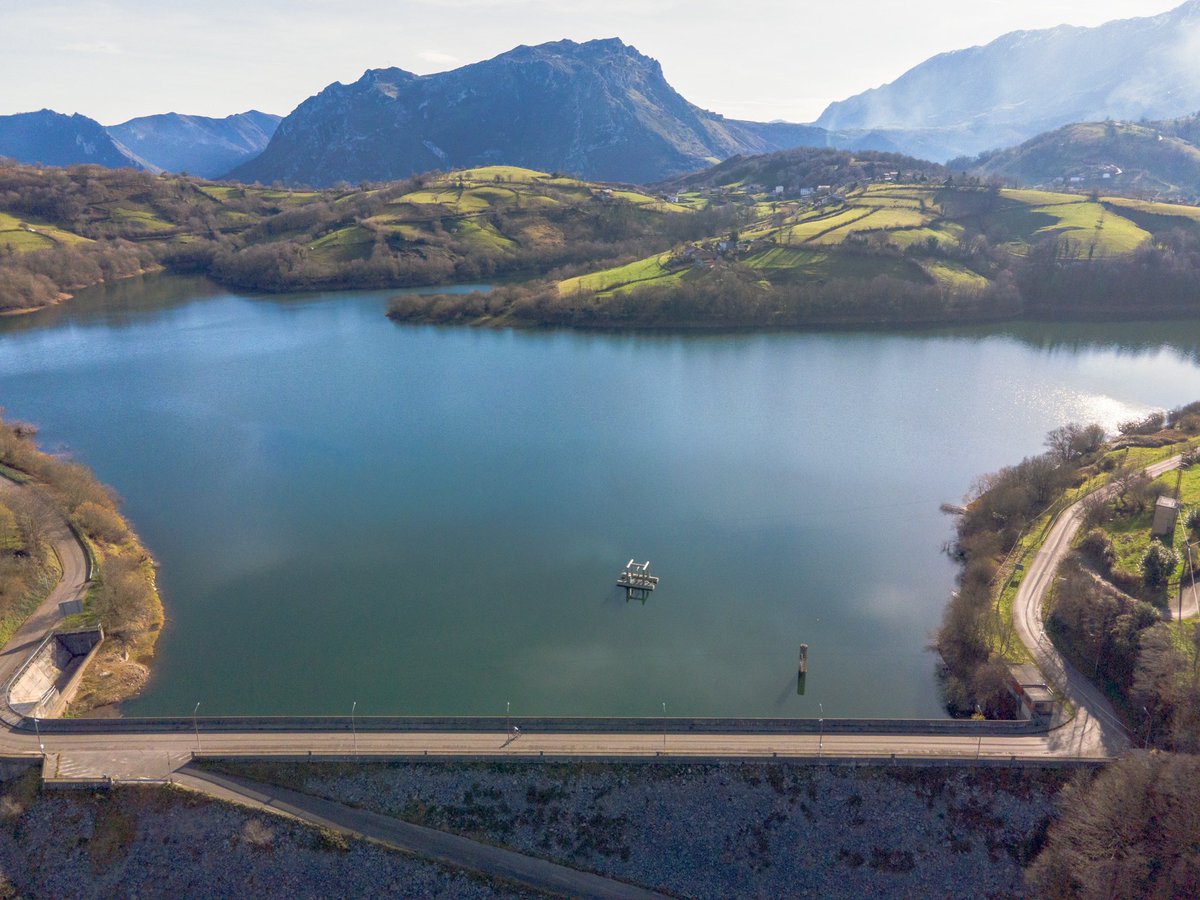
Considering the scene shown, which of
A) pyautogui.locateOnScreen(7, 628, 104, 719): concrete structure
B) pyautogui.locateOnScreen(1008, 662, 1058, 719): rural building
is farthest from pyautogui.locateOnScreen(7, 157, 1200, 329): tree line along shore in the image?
pyautogui.locateOnScreen(7, 628, 104, 719): concrete structure

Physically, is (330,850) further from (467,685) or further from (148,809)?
(467,685)

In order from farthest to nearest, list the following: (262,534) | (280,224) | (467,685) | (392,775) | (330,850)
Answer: (280,224)
(262,534)
(467,685)
(392,775)
(330,850)

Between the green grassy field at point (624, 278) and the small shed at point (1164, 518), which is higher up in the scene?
the green grassy field at point (624, 278)

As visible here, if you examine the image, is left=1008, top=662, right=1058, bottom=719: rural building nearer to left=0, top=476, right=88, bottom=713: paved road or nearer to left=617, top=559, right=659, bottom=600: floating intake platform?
left=617, top=559, right=659, bottom=600: floating intake platform

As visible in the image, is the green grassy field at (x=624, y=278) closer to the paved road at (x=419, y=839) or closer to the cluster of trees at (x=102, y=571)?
the cluster of trees at (x=102, y=571)

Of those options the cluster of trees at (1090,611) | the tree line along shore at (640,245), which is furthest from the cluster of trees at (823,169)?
the cluster of trees at (1090,611)

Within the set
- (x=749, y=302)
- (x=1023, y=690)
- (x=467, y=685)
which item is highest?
(x=749, y=302)

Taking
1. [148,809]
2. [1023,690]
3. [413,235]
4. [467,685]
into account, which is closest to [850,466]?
[1023,690]
